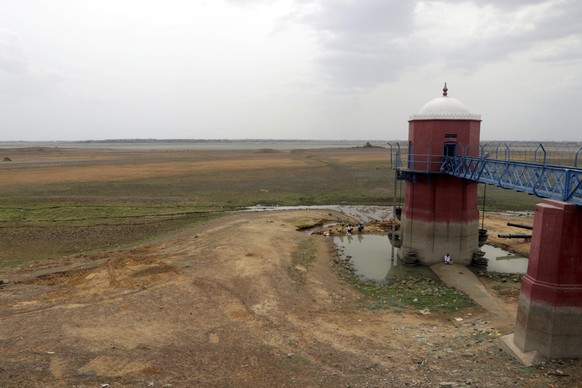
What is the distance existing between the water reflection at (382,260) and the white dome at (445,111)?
799cm

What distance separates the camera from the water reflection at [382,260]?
70.0 ft

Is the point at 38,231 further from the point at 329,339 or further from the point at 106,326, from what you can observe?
the point at 329,339

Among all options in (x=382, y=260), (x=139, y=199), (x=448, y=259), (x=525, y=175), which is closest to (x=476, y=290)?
(x=448, y=259)

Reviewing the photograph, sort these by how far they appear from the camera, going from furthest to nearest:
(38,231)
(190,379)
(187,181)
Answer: (187,181)
(38,231)
(190,379)

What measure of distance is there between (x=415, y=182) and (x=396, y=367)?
1280 centimetres

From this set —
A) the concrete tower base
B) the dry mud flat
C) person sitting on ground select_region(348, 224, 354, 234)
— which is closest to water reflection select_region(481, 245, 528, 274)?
the concrete tower base

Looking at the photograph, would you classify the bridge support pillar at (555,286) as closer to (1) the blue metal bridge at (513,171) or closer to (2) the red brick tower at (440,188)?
(1) the blue metal bridge at (513,171)

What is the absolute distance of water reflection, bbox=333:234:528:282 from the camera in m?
21.3

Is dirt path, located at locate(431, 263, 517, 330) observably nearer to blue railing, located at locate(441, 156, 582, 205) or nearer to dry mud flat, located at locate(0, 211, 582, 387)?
dry mud flat, located at locate(0, 211, 582, 387)

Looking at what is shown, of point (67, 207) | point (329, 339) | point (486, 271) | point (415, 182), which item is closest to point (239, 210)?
point (67, 207)

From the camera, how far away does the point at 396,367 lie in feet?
36.2

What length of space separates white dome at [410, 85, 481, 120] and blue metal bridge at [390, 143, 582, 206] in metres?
1.84

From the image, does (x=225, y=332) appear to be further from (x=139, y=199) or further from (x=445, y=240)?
(x=139, y=199)

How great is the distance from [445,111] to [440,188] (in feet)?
13.0
